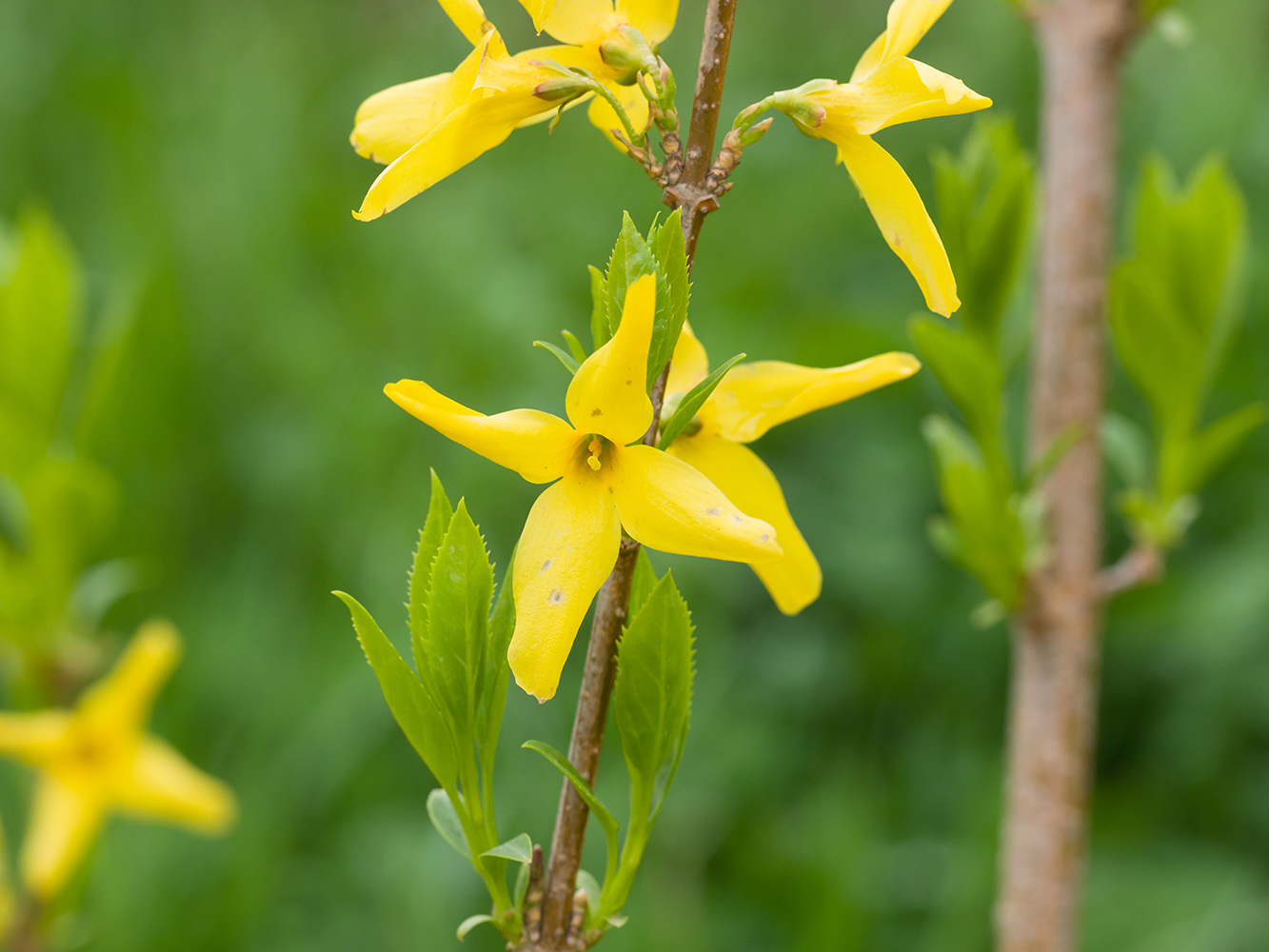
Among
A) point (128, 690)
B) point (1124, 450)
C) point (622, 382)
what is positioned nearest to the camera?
point (622, 382)

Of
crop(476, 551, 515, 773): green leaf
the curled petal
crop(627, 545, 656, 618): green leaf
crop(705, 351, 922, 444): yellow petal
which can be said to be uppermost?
the curled petal

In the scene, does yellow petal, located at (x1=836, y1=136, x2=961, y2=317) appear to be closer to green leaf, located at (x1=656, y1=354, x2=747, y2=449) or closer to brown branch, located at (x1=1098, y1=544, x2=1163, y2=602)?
green leaf, located at (x1=656, y1=354, x2=747, y2=449)

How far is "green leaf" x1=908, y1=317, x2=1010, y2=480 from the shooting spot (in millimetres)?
505

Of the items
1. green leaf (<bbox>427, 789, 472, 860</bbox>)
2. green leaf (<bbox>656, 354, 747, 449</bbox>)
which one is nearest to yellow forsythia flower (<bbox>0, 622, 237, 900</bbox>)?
green leaf (<bbox>427, 789, 472, 860</bbox>)

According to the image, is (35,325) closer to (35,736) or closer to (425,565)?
(35,736)

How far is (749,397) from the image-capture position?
0.33 metres

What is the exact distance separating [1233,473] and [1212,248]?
1.00m

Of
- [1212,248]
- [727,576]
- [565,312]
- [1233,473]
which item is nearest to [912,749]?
[727,576]

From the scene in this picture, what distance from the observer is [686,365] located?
0.35 m

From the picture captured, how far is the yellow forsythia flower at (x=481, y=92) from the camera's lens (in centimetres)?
29

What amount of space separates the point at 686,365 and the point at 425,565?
10 centimetres

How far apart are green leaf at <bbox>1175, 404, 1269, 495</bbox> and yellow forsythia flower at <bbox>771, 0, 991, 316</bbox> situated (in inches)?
13.0

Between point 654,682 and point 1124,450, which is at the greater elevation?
point 1124,450

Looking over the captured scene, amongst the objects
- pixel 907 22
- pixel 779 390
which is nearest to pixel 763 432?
pixel 779 390
